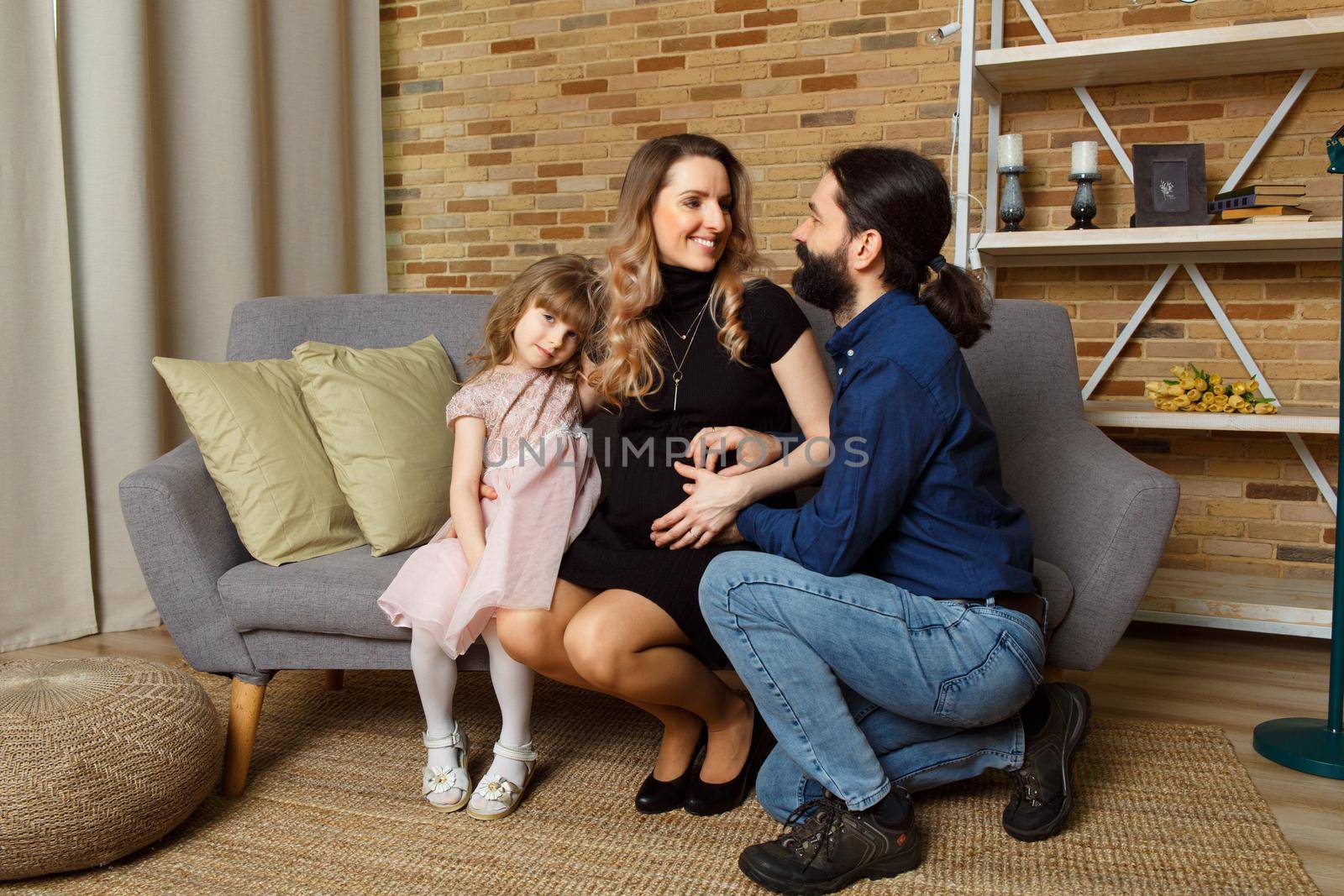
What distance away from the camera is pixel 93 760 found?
149 cm

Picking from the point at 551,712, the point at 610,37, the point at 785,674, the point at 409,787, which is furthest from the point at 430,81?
the point at 785,674

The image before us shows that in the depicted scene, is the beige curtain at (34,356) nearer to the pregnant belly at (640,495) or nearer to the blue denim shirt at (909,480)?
the pregnant belly at (640,495)

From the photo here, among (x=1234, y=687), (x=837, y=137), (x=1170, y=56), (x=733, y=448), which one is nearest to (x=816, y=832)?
(x=733, y=448)

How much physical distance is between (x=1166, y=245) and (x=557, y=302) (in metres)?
1.78

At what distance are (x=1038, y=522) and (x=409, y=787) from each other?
1189mm

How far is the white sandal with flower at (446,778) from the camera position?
5.79 ft

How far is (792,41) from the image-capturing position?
131 inches

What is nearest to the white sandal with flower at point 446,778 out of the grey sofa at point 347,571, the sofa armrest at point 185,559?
the grey sofa at point 347,571

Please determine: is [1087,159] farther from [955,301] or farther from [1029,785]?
[1029,785]

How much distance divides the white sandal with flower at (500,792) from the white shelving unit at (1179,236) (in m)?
1.65

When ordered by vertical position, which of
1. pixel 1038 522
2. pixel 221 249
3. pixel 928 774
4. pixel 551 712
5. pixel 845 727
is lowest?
pixel 551 712

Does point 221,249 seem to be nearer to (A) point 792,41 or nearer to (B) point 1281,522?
(A) point 792,41

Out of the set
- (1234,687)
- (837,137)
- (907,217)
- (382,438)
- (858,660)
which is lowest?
(1234,687)

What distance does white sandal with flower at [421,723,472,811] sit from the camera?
1766mm
